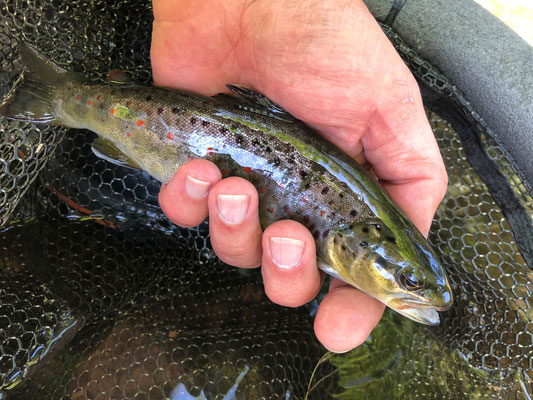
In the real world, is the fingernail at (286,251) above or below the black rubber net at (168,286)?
A: above

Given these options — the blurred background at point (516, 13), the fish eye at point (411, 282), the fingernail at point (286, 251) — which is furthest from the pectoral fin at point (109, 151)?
the blurred background at point (516, 13)

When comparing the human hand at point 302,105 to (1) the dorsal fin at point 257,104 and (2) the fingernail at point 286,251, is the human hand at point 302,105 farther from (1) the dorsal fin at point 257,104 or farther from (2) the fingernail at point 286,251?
(1) the dorsal fin at point 257,104

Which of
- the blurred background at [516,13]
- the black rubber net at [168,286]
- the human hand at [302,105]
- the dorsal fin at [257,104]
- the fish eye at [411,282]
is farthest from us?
the blurred background at [516,13]

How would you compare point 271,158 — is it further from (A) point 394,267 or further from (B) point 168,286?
(B) point 168,286

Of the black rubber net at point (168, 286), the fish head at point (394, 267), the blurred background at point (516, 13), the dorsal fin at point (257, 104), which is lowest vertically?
the black rubber net at point (168, 286)

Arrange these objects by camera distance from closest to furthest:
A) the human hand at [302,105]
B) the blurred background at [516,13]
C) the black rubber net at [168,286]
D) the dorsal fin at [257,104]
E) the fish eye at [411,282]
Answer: the fish eye at [411,282] → the human hand at [302,105] → the dorsal fin at [257,104] → the black rubber net at [168,286] → the blurred background at [516,13]

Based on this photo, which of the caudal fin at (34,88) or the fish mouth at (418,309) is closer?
the fish mouth at (418,309)
